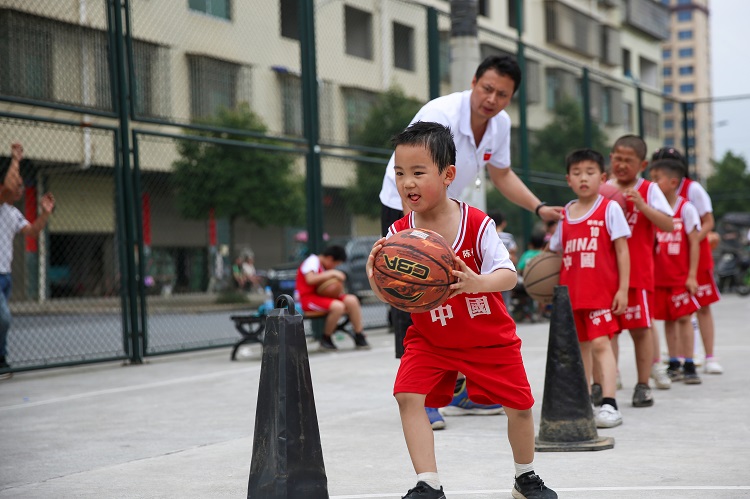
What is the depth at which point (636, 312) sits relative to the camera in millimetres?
6672

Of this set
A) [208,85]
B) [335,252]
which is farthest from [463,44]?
[208,85]

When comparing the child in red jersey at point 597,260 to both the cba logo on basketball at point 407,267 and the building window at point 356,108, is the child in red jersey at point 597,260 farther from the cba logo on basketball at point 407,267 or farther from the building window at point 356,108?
the building window at point 356,108

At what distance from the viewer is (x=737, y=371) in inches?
329

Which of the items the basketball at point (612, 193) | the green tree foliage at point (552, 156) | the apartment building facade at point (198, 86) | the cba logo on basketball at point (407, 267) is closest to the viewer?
the cba logo on basketball at point (407, 267)

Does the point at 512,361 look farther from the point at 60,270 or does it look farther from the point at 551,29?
the point at 551,29

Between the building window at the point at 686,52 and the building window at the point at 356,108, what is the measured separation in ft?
469

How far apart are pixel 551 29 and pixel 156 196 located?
2816 cm

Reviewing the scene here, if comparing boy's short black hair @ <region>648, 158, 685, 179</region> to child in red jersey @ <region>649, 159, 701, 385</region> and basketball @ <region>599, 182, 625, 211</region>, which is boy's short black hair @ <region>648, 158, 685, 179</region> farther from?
basketball @ <region>599, 182, 625, 211</region>

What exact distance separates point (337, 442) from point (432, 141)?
7.81ft

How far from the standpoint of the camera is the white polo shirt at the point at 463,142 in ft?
19.3

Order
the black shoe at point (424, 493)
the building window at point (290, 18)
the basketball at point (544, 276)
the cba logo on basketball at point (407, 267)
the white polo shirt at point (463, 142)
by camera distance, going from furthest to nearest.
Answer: the building window at point (290, 18)
the basketball at point (544, 276)
the white polo shirt at point (463, 142)
the black shoe at point (424, 493)
the cba logo on basketball at point (407, 267)

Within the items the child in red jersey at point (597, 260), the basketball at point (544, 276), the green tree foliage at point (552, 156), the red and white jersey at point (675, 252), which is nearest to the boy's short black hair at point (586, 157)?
the child in red jersey at point (597, 260)

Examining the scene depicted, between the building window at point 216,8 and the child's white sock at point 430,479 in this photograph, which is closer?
the child's white sock at point 430,479

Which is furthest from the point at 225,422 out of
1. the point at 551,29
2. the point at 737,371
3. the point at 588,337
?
the point at 551,29
